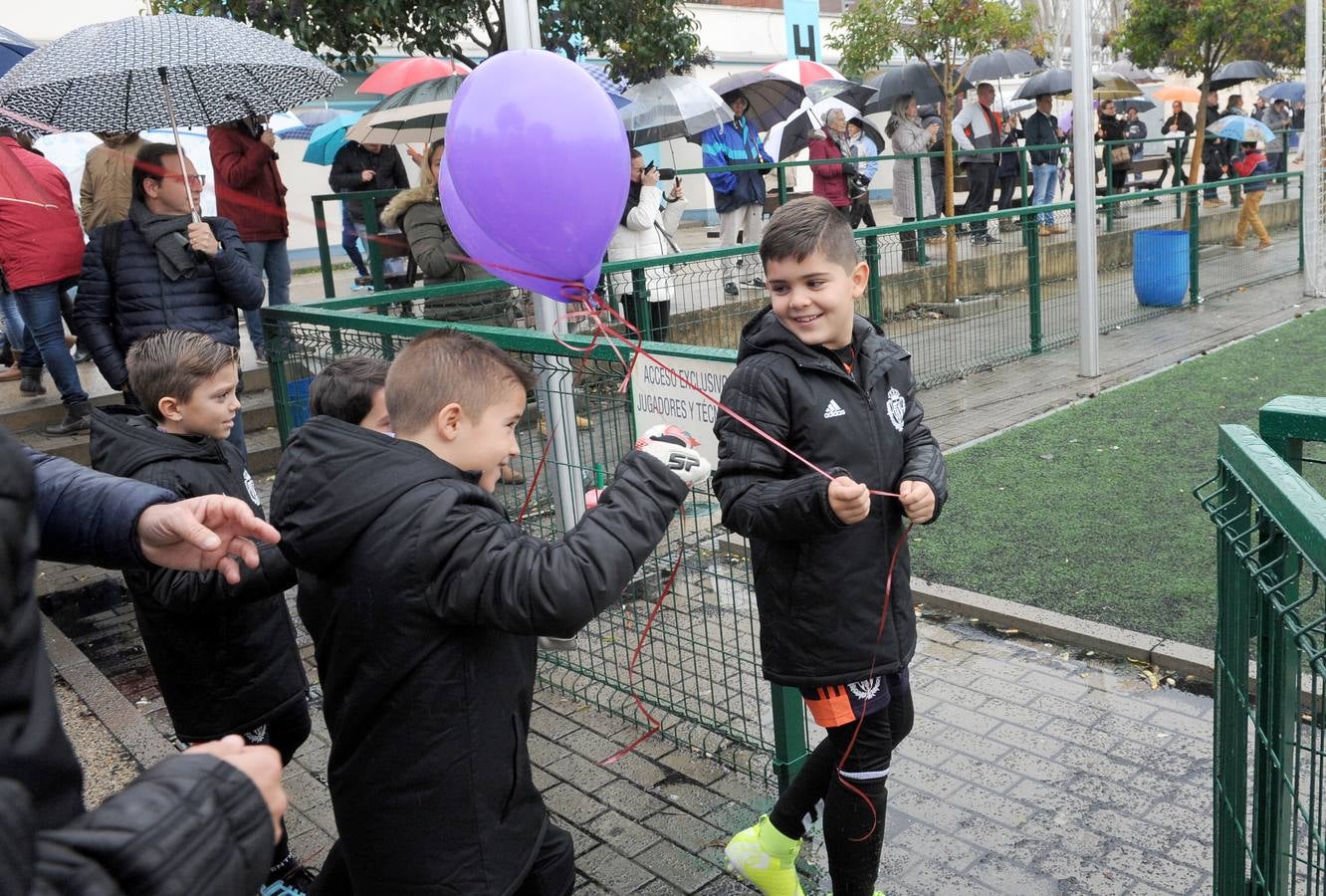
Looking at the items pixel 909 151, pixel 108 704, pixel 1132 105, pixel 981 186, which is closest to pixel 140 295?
pixel 108 704

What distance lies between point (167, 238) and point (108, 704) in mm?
2390

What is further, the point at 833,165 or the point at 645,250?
the point at 833,165

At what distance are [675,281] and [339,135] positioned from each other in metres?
6.38

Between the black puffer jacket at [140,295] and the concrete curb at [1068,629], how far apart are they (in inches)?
145

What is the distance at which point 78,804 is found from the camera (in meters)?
1.35

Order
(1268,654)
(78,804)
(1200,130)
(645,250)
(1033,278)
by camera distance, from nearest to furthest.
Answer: (78,804)
(1268,654)
(645,250)
(1033,278)
(1200,130)

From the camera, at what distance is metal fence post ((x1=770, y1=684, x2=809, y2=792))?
136 inches

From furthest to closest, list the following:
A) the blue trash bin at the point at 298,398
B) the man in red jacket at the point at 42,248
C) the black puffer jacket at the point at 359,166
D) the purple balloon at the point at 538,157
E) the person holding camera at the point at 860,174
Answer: the person holding camera at the point at 860,174 → the black puffer jacket at the point at 359,166 → the man in red jacket at the point at 42,248 → the blue trash bin at the point at 298,398 → the purple balloon at the point at 538,157

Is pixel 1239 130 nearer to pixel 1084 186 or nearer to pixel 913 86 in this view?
pixel 913 86

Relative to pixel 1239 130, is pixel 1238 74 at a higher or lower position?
higher

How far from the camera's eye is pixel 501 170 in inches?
107

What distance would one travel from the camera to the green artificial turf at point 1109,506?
4.98 metres

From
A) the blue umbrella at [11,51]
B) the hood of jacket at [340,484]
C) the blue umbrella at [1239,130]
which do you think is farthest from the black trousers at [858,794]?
the blue umbrella at [1239,130]

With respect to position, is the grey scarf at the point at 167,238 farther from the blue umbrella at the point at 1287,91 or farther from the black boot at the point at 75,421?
the blue umbrella at the point at 1287,91
